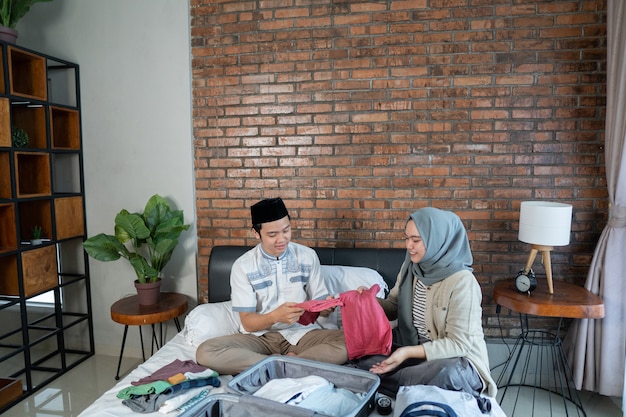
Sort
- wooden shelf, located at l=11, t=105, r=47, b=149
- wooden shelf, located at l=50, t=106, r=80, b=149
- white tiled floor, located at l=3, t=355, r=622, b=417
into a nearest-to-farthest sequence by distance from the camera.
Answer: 1. white tiled floor, located at l=3, t=355, r=622, b=417
2. wooden shelf, located at l=11, t=105, r=47, b=149
3. wooden shelf, located at l=50, t=106, r=80, b=149

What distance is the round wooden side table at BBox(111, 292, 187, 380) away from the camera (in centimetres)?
291

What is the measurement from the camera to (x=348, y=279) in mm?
2793

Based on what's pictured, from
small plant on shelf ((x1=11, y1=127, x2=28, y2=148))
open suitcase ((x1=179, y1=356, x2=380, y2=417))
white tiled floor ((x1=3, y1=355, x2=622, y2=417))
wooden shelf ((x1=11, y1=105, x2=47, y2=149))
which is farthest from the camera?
wooden shelf ((x1=11, y1=105, x2=47, y2=149))

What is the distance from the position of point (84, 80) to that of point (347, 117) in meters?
2.05

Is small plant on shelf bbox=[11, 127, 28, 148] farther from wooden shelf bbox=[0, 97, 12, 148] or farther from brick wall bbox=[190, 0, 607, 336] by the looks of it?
brick wall bbox=[190, 0, 607, 336]

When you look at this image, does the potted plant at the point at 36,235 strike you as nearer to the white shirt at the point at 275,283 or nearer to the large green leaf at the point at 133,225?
the large green leaf at the point at 133,225

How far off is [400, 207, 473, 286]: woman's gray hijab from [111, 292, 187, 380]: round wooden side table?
5.90ft

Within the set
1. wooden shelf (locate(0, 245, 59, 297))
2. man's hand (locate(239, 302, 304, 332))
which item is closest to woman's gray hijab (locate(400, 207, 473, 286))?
man's hand (locate(239, 302, 304, 332))

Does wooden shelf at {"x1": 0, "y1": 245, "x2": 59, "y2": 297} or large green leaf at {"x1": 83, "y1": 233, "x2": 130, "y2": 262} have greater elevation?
large green leaf at {"x1": 83, "y1": 233, "x2": 130, "y2": 262}

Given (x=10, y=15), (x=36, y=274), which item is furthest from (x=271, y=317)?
(x=10, y=15)

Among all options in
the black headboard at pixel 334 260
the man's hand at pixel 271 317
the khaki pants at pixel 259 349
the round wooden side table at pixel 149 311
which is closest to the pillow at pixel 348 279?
the black headboard at pixel 334 260

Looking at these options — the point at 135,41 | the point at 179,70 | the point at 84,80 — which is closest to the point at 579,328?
the point at 179,70

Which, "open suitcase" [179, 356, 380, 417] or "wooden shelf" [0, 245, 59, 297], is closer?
"open suitcase" [179, 356, 380, 417]

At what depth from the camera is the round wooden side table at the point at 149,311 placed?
2914 mm
